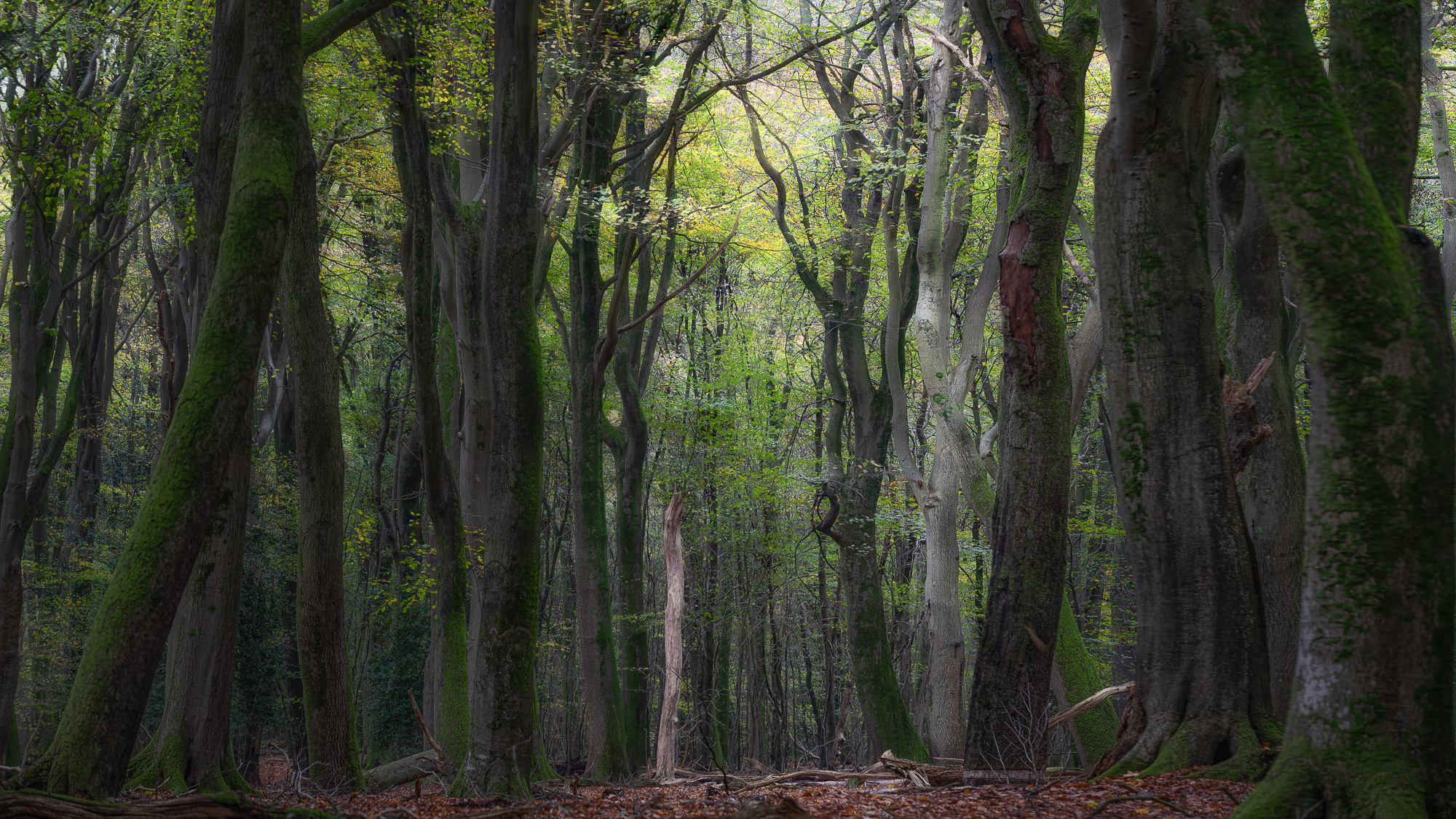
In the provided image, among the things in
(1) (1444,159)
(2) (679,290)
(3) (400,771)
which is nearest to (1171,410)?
(2) (679,290)

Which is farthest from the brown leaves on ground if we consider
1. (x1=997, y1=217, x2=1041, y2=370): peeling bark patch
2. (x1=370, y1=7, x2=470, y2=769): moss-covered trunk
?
(x1=997, y1=217, x2=1041, y2=370): peeling bark patch

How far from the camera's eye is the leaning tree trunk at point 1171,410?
5352 millimetres

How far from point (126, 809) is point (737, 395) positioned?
1929cm

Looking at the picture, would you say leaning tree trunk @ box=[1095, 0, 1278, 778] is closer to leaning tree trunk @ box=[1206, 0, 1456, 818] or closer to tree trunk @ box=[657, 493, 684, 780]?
leaning tree trunk @ box=[1206, 0, 1456, 818]

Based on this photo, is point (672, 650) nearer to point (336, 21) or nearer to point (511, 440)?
point (511, 440)

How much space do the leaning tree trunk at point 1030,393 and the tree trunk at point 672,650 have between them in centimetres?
462

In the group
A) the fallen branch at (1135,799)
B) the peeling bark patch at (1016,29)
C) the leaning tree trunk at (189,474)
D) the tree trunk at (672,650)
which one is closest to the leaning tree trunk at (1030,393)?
the peeling bark patch at (1016,29)

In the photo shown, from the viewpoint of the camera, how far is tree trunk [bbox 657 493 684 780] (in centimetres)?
1046

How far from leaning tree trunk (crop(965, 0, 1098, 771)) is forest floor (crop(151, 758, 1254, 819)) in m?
0.69

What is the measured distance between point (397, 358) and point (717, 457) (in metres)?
7.46

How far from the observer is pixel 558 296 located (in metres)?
22.1

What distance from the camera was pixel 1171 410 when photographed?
5.59 meters

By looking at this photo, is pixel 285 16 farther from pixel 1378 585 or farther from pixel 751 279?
pixel 751 279

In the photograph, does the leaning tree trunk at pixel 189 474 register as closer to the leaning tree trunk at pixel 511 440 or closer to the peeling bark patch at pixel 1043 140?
the leaning tree trunk at pixel 511 440
